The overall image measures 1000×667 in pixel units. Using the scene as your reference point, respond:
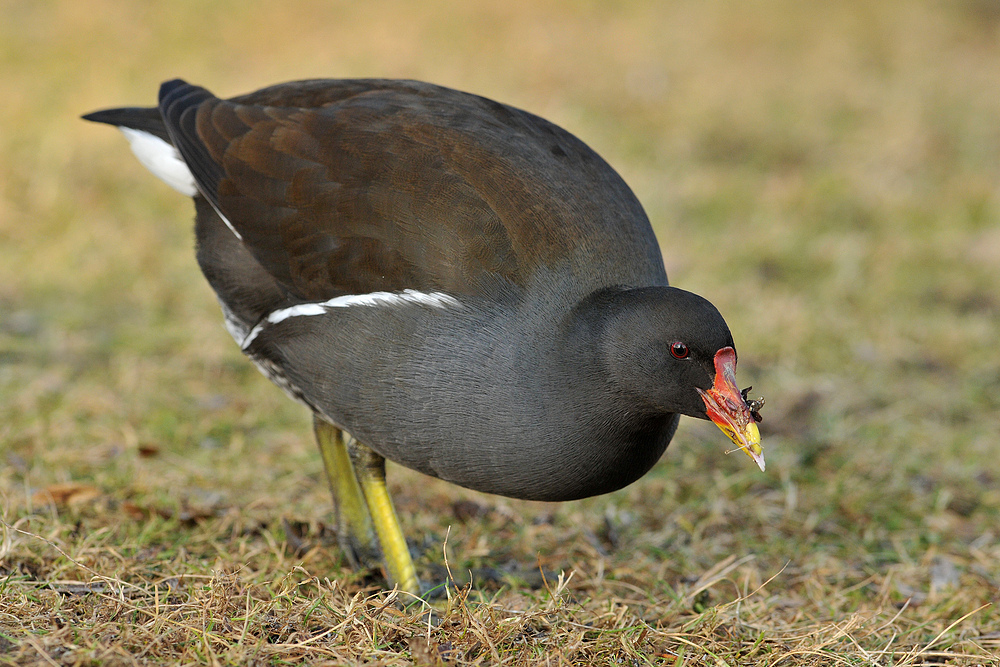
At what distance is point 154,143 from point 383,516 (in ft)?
5.05

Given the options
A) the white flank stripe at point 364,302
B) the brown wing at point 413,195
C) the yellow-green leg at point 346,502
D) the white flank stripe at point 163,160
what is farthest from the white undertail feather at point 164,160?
the yellow-green leg at point 346,502

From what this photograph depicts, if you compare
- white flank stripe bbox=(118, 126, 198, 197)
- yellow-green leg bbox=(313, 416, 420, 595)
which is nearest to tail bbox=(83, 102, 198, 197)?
white flank stripe bbox=(118, 126, 198, 197)

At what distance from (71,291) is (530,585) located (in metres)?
3.26

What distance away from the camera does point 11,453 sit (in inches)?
140

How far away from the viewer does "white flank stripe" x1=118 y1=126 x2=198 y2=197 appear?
331 centimetres

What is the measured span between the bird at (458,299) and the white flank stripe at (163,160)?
0.20 m

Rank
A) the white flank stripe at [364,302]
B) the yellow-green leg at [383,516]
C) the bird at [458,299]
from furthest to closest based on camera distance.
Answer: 1. the yellow-green leg at [383,516]
2. the white flank stripe at [364,302]
3. the bird at [458,299]

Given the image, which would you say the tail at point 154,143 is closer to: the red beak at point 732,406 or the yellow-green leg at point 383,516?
the yellow-green leg at point 383,516

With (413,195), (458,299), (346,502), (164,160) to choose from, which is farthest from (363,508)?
(164,160)

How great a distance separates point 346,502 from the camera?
328cm

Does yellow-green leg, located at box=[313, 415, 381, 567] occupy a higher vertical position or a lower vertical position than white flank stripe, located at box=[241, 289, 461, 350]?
lower

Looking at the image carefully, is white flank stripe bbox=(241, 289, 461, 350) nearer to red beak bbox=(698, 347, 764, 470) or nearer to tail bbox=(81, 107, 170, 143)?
red beak bbox=(698, 347, 764, 470)

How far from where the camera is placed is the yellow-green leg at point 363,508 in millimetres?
2973

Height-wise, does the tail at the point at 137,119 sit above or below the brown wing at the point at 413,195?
above
